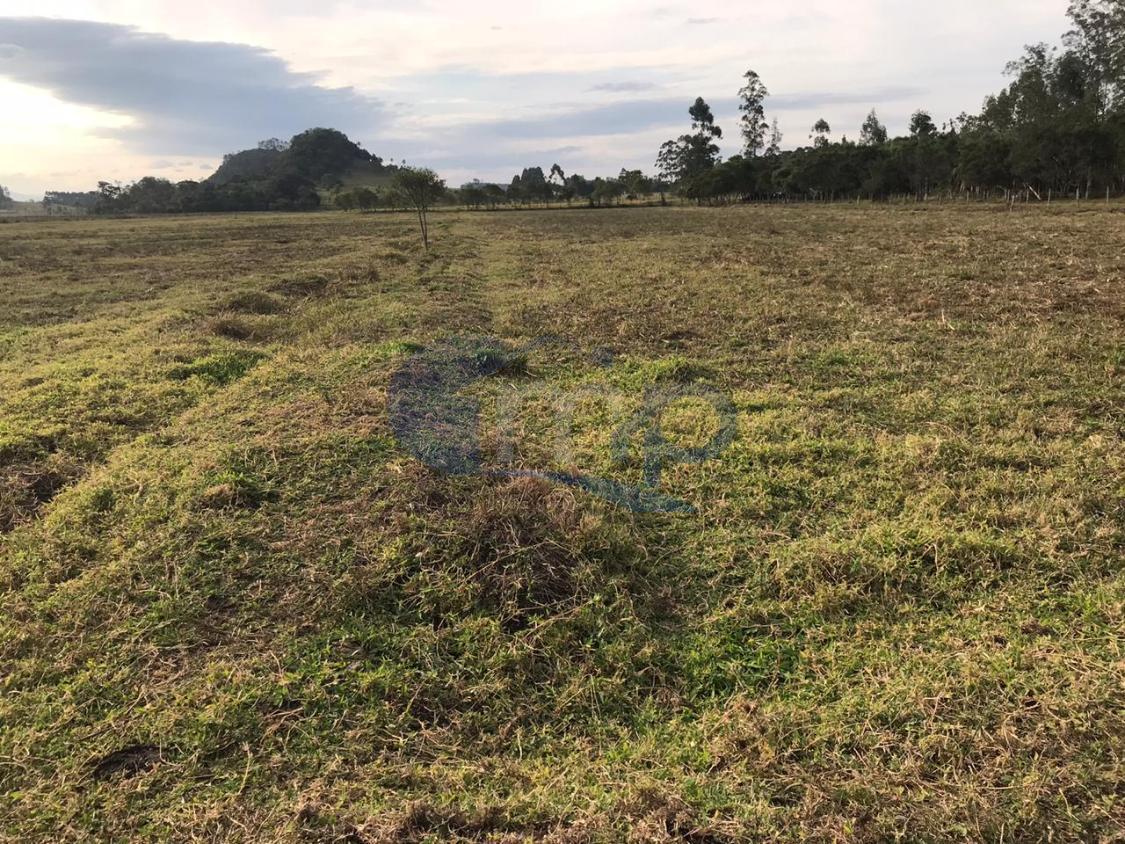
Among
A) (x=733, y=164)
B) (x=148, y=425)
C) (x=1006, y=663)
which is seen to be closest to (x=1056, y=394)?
(x=1006, y=663)

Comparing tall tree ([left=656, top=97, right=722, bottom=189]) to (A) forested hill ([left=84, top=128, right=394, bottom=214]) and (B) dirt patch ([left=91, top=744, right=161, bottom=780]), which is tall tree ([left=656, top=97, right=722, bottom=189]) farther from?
(B) dirt patch ([left=91, top=744, right=161, bottom=780])

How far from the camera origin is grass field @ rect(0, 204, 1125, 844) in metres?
2.75

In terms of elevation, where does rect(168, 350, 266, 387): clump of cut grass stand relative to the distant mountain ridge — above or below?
below

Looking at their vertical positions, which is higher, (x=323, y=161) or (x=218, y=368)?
(x=323, y=161)

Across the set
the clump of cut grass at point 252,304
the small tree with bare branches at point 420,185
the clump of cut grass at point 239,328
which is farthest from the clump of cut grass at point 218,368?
the small tree with bare branches at point 420,185

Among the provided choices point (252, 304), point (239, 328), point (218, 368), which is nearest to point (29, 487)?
point (218, 368)

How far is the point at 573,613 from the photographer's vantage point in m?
3.90

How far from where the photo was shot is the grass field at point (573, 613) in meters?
2.75

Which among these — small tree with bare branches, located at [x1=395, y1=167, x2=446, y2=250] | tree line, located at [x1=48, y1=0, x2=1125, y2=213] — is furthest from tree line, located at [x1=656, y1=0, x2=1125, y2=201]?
small tree with bare branches, located at [x1=395, y1=167, x2=446, y2=250]

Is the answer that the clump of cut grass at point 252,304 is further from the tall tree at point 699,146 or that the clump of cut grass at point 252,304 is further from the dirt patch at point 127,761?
the tall tree at point 699,146

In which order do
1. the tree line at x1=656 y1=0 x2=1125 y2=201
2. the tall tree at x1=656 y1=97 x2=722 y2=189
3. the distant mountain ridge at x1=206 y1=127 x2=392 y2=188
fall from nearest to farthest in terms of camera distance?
the tree line at x1=656 y1=0 x2=1125 y2=201 < the tall tree at x1=656 y1=97 x2=722 y2=189 < the distant mountain ridge at x1=206 y1=127 x2=392 y2=188

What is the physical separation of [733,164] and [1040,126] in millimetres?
35790

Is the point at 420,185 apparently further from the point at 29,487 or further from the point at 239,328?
the point at 29,487

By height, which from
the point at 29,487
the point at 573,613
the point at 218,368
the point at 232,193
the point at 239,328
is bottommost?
the point at 573,613
